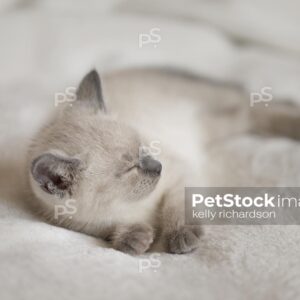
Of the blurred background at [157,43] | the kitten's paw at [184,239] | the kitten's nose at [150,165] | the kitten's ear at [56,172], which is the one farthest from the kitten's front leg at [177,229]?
the blurred background at [157,43]

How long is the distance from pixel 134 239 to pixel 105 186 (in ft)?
0.50

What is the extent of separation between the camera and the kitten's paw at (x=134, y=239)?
119 cm

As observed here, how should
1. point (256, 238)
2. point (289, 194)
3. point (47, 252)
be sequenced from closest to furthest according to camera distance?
point (47, 252)
point (256, 238)
point (289, 194)

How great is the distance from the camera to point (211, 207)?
1398 mm

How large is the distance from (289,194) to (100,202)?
528 millimetres

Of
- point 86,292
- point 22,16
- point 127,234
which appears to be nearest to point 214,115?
point 127,234

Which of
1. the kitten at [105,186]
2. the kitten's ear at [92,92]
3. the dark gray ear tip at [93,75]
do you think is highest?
the dark gray ear tip at [93,75]

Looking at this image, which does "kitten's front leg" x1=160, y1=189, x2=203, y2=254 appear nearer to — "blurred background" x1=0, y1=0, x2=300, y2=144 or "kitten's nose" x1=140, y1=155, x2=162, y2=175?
"kitten's nose" x1=140, y1=155, x2=162, y2=175

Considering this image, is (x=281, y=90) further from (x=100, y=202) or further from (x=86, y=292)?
(x=86, y=292)

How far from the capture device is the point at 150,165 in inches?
50.1

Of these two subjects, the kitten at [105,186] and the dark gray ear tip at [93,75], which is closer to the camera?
the kitten at [105,186]

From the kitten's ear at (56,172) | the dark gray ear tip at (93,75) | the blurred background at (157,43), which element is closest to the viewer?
the kitten's ear at (56,172)

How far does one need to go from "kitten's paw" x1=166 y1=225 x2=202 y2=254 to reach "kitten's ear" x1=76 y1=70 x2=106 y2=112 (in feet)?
1.39

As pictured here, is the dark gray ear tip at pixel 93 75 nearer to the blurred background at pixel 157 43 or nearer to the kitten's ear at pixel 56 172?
the kitten's ear at pixel 56 172
